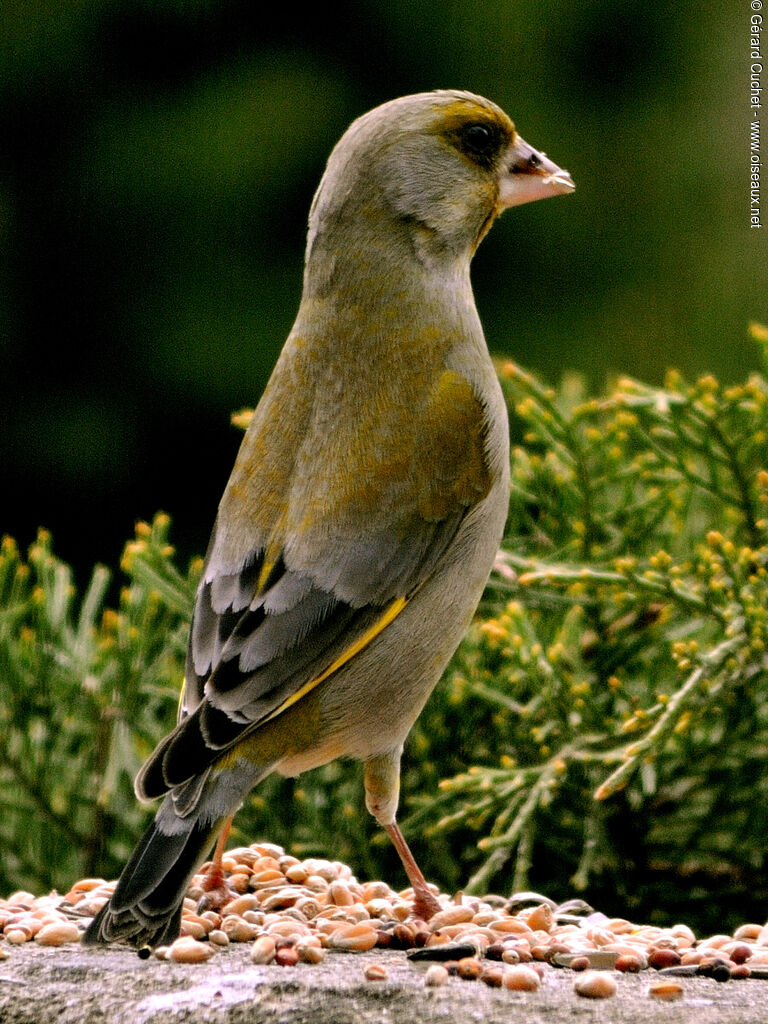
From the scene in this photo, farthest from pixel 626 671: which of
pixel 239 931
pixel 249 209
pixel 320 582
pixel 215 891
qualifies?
pixel 249 209

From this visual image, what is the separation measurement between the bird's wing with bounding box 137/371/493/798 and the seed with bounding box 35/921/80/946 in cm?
32

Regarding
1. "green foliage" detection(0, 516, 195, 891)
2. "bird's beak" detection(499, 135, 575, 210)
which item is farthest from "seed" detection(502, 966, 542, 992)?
"bird's beak" detection(499, 135, 575, 210)

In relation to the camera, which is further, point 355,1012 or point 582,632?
point 582,632

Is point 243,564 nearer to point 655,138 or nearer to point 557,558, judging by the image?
point 557,558

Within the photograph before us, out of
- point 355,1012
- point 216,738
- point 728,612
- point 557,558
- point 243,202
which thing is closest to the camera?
point 355,1012

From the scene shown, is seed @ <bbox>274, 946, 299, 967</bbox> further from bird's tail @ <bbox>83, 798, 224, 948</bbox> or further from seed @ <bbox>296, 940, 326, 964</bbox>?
bird's tail @ <bbox>83, 798, 224, 948</bbox>

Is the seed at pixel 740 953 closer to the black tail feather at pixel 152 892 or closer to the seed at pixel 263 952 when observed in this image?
the seed at pixel 263 952

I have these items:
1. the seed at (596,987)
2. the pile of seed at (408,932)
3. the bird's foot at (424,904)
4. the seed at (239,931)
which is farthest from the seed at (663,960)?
the seed at (239,931)

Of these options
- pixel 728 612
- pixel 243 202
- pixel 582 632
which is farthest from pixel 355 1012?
pixel 243 202

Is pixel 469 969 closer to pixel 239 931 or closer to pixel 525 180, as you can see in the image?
pixel 239 931

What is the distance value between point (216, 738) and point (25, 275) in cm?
495

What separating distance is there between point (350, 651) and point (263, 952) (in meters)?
0.60

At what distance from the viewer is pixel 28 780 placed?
3.47 meters

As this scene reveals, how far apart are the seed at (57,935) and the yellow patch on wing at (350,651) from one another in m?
0.46
